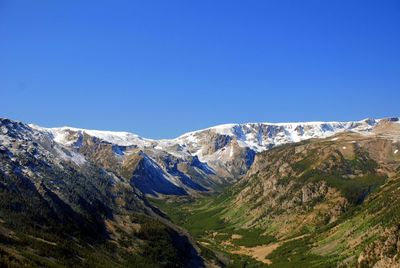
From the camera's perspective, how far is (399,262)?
641 feet

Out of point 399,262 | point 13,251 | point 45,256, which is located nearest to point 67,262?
point 45,256

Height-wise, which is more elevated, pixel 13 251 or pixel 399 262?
pixel 13 251

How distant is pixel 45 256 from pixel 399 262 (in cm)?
12921

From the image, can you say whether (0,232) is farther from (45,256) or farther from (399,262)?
(399,262)

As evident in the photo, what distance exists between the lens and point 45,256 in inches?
7756

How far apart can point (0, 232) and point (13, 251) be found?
689 inches

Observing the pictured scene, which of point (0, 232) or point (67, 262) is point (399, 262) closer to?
point (67, 262)

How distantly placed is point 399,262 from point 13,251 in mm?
137460

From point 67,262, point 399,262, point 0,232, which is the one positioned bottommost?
point 399,262

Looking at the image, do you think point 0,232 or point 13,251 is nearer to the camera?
point 13,251

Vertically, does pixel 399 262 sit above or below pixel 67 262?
below

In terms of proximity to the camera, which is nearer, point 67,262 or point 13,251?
point 13,251

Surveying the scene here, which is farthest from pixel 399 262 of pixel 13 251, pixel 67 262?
pixel 13 251

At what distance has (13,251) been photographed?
609 ft
